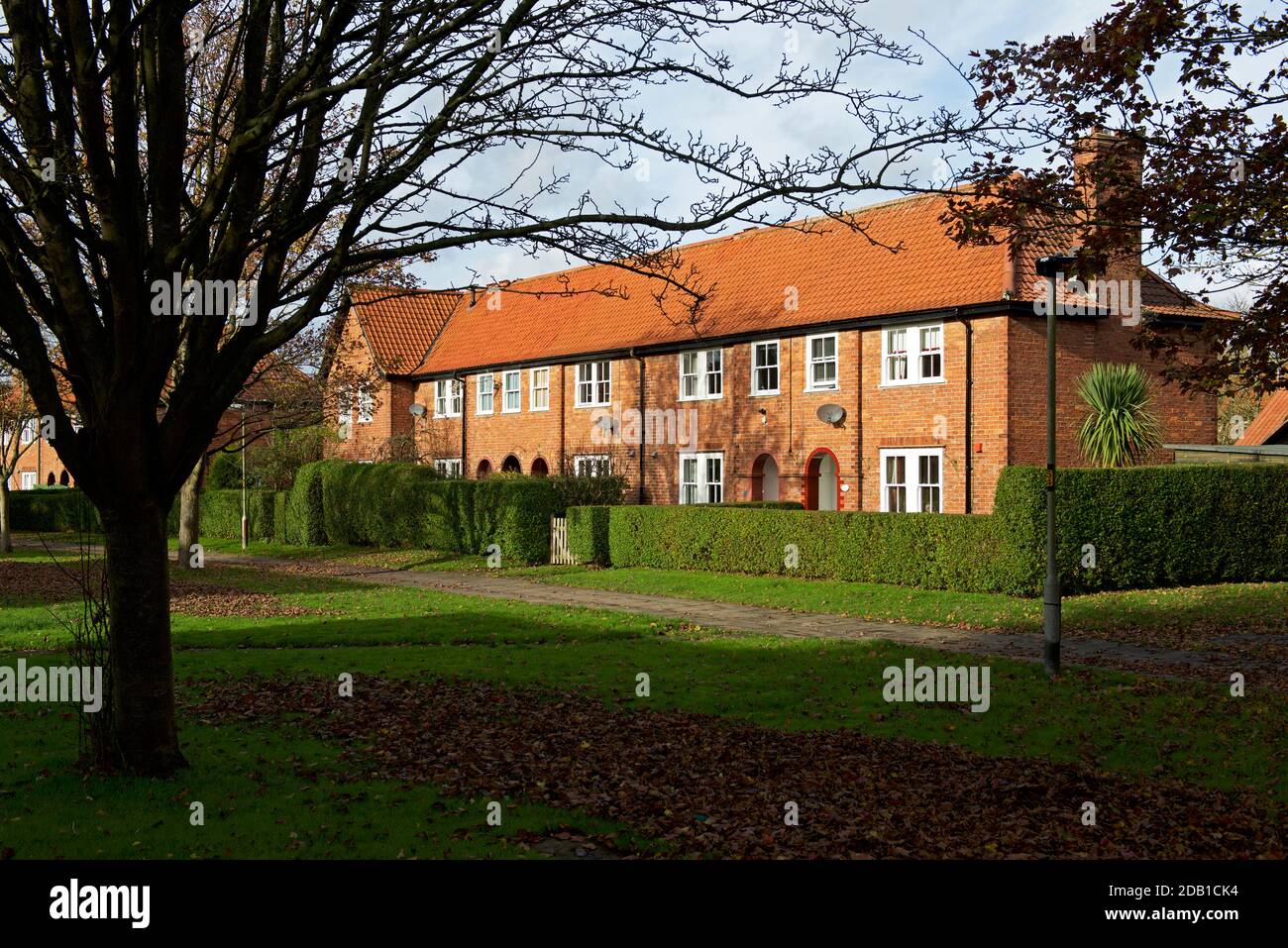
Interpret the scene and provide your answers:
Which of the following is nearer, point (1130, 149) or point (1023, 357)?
point (1130, 149)

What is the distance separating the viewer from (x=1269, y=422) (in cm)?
3878

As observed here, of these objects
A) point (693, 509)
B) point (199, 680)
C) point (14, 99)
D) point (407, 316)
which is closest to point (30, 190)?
point (14, 99)

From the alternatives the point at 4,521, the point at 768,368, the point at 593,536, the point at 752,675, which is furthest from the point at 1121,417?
the point at 4,521

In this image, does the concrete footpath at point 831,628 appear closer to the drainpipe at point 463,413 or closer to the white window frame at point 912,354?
the white window frame at point 912,354

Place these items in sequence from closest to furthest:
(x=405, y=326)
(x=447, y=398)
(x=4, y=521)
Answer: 1. (x=4, y=521)
2. (x=447, y=398)
3. (x=405, y=326)

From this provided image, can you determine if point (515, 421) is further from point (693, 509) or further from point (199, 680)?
point (199, 680)

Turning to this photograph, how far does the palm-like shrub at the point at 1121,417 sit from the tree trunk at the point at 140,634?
2063cm

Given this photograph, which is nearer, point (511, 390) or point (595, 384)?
point (595, 384)

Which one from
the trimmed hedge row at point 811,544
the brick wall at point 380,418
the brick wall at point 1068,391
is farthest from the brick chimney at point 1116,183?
the brick wall at point 380,418

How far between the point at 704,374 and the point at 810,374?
4.14 m

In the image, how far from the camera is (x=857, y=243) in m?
31.0

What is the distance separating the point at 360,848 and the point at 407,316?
141 feet

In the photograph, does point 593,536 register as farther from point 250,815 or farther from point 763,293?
point 250,815

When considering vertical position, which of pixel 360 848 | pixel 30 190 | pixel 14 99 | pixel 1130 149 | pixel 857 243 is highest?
pixel 857 243
